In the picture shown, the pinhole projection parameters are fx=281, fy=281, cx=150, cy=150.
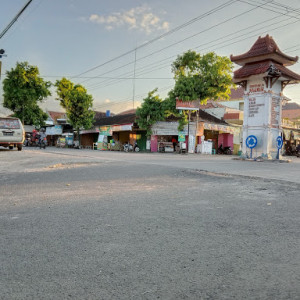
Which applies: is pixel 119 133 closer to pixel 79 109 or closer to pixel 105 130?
pixel 105 130

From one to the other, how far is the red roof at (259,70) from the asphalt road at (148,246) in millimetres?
14039

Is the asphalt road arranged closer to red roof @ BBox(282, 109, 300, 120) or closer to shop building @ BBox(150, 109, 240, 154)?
shop building @ BBox(150, 109, 240, 154)

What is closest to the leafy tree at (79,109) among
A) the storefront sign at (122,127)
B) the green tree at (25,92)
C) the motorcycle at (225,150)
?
the storefront sign at (122,127)

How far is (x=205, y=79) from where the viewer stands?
30.1 metres

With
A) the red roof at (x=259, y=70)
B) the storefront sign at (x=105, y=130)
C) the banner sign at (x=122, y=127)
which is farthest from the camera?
the storefront sign at (x=105, y=130)

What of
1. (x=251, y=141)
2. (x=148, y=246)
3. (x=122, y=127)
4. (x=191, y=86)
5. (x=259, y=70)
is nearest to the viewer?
(x=148, y=246)

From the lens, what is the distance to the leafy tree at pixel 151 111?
3141 centimetres

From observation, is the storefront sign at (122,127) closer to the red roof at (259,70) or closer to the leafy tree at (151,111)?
the leafy tree at (151,111)

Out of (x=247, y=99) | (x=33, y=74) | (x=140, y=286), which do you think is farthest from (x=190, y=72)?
(x=140, y=286)

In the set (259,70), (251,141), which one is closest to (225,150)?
(251,141)

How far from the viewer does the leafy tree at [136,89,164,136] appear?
103 ft

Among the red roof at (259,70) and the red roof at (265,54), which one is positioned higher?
the red roof at (265,54)

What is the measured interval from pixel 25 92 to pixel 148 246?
47301mm

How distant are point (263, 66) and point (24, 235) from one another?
17.8 meters
